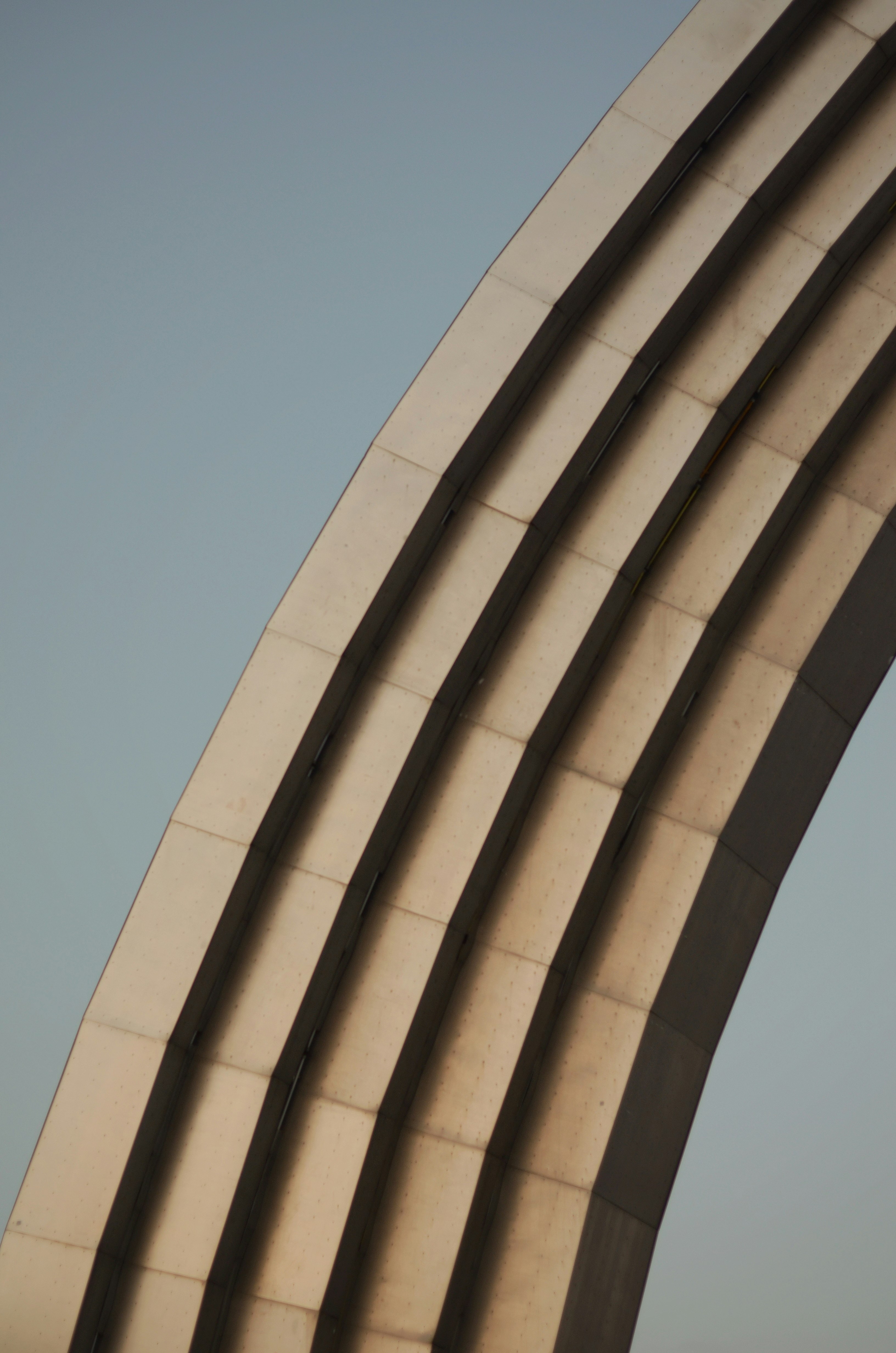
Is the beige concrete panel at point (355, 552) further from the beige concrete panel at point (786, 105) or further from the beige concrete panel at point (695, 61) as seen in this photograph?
the beige concrete panel at point (786, 105)

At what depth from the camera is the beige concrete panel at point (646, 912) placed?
12.6 meters

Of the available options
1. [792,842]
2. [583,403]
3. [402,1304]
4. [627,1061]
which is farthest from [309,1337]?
[583,403]

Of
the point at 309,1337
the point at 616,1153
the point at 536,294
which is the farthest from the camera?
the point at 536,294

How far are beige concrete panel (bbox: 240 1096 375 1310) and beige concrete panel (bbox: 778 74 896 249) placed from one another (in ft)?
39.9

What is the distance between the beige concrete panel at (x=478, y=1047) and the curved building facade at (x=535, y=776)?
0.14ft

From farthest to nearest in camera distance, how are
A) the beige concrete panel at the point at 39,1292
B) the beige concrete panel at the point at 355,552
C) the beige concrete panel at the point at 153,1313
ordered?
the beige concrete panel at the point at 355,552 < the beige concrete panel at the point at 153,1313 < the beige concrete panel at the point at 39,1292

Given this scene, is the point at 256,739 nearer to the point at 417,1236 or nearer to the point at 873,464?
the point at 417,1236

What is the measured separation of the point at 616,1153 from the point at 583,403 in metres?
8.89

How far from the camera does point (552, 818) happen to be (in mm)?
13164

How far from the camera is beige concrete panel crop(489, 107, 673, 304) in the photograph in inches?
510

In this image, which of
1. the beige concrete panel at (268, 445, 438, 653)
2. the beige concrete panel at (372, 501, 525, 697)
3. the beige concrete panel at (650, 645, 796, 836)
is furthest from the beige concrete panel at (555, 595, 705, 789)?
the beige concrete panel at (268, 445, 438, 653)

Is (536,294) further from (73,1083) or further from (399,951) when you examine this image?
(73,1083)

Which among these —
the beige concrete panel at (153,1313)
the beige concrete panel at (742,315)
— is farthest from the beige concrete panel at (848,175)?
the beige concrete panel at (153,1313)

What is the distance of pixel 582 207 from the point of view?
13.1 metres
